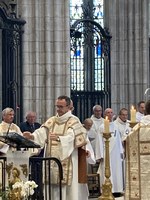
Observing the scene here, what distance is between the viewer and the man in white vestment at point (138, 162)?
12852mm

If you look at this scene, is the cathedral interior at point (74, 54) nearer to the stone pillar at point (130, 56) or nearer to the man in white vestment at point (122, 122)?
the stone pillar at point (130, 56)

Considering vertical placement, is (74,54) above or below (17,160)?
above

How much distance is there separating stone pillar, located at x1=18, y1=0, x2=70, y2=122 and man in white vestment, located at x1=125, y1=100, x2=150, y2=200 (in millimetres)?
7706

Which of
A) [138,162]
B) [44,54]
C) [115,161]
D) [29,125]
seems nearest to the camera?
[138,162]

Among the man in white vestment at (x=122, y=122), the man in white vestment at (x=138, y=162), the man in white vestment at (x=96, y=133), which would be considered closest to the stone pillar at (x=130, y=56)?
the man in white vestment at (x=96, y=133)

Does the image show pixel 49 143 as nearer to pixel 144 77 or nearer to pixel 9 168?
pixel 9 168

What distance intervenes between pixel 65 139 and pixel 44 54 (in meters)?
7.44

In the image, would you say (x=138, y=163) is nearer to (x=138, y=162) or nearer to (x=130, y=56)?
(x=138, y=162)

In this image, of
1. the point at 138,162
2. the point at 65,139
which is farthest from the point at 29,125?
the point at 138,162

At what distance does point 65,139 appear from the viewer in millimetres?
13688

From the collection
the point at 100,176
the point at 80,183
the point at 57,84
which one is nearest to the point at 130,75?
the point at 57,84

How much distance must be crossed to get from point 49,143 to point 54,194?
32.6 inches

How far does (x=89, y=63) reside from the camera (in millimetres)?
25656

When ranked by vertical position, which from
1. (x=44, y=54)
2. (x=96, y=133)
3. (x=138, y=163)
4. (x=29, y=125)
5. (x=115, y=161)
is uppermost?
(x=44, y=54)
